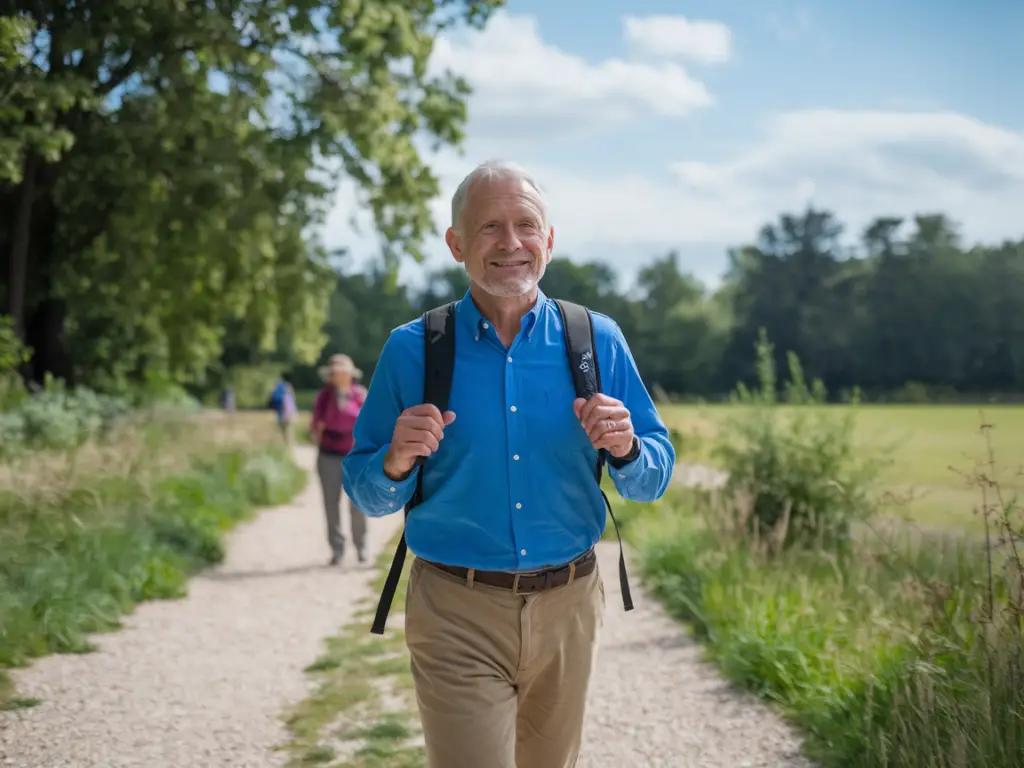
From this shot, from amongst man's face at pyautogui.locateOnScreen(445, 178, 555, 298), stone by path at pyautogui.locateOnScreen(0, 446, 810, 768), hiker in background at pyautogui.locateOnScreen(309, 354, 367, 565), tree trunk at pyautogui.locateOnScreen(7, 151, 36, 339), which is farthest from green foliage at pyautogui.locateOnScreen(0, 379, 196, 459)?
man's face at pyautogui.locateOnScreen(445, 178, 555, 298)

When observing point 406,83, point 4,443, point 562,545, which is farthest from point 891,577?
point 406,83

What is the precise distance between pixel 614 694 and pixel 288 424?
1801cm

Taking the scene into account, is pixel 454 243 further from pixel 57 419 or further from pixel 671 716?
pixel 57 419

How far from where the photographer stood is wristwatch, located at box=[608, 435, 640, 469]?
2.82 m

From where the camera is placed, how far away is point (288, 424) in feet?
76.4

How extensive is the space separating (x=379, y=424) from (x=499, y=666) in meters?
0.77

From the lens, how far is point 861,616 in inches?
245

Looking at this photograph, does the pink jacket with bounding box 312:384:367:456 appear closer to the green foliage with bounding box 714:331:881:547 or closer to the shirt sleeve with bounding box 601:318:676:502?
the green foliage with bounding box 714:331:881:547

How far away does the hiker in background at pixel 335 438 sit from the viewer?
10.4 m

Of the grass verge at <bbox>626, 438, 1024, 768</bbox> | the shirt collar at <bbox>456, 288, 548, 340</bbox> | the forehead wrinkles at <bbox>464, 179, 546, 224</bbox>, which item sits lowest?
the grass verge at <bbox>626, 438, 1024, 768</bbox>

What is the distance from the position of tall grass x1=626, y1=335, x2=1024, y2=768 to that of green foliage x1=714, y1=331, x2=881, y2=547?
0.02m

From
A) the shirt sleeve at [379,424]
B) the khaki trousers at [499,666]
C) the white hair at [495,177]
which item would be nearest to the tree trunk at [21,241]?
the shirt sleeve at [379,424]

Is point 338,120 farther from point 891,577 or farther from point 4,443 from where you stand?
point 891,577

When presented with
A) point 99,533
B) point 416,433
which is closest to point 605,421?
point 416,433
